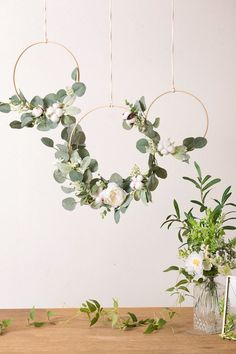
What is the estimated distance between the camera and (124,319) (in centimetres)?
187

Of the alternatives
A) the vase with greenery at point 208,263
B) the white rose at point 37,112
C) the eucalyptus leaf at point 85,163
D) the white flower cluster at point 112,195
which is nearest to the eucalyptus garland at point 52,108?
the white rose at point 37,112

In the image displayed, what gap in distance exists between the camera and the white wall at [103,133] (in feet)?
7.55

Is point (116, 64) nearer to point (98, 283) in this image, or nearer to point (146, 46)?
point (146, 46)

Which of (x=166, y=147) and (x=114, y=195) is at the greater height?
(x=166, y=147)

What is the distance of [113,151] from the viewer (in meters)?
2.33

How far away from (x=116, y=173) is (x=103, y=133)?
661 millimetres

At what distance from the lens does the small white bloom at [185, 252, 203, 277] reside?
66.1 inches

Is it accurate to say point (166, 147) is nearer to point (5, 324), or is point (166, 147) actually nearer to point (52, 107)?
point (52, 107)

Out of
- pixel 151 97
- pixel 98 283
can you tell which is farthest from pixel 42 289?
pixel 151 97

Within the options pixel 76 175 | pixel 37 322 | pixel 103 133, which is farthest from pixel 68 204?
pixel 103 133

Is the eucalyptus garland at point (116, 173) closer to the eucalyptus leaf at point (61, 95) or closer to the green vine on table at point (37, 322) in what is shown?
the eucalyptus leaf at point (61, 95)

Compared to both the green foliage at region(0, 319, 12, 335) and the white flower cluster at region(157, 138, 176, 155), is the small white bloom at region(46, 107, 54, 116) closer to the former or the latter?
the white flower cluster at region(157, 138, 176, 155)

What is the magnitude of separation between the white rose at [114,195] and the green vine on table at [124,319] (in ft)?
1.19

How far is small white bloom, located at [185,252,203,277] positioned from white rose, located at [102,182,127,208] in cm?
26
